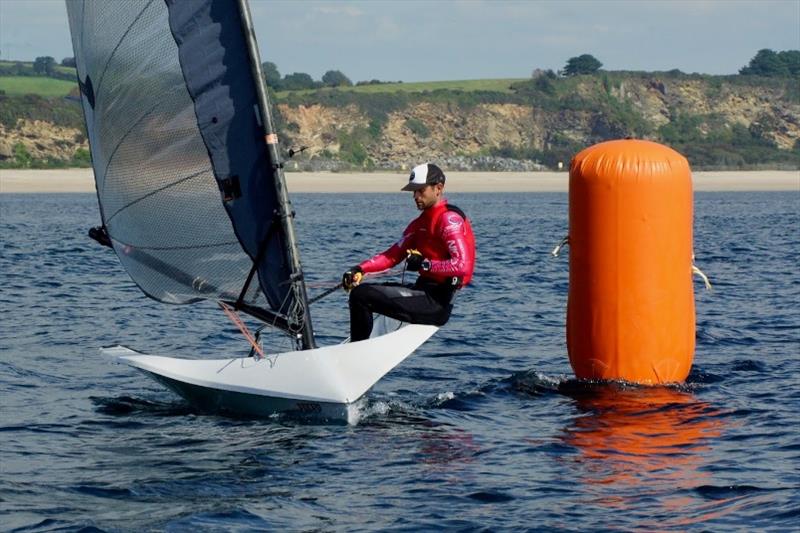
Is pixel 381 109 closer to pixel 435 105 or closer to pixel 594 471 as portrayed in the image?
pixel 435 105

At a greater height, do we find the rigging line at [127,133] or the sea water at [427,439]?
the rigging line at [127,133]

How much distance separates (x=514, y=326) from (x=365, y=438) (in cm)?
596

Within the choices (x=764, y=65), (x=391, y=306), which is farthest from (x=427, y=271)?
(x=764, y=65)

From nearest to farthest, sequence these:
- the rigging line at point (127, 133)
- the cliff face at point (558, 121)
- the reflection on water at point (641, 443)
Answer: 1. the reflection on water at point (641, 443)
2. the rigging line at point (127, 133)
3. the cliff face at point (558, 121)

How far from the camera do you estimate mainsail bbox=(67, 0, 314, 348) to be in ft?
29.7

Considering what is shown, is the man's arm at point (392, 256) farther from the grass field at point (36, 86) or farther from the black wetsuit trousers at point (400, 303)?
the grass field at point (36, 86)

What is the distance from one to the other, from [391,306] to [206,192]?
60.7 inches

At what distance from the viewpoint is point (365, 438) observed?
873 cm

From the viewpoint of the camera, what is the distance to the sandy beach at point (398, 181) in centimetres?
5381

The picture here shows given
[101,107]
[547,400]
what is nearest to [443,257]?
[547,400]

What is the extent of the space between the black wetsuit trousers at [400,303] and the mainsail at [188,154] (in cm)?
37

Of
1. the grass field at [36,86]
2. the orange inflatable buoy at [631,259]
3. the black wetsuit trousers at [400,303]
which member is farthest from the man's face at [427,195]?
the grass field at [36,86]

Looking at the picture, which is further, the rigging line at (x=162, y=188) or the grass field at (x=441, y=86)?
the grass field at (x=441, y=86)

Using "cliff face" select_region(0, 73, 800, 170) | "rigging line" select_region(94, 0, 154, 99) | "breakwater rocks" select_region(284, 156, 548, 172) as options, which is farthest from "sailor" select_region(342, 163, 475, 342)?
"breakwater rocks" select_region(284, 156, 548, 172)
